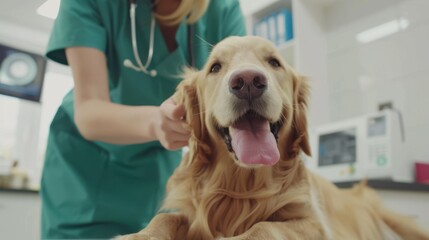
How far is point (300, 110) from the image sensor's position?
1.69 ft

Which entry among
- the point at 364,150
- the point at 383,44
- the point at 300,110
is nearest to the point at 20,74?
the point at 300,110

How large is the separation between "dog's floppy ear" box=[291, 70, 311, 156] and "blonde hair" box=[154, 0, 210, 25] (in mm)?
166

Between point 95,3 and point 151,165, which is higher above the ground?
point 95,3

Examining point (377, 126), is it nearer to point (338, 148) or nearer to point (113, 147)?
point (338, 148)

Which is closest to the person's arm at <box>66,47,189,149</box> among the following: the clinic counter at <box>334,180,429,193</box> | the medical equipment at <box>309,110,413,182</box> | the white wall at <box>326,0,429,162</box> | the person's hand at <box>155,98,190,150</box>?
the person's hand at <box>155,98,190,150</box>

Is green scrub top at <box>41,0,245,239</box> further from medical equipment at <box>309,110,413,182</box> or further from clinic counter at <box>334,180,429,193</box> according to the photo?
medical equipment at <box>309,110,413,182</box>

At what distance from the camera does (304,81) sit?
0.51 m

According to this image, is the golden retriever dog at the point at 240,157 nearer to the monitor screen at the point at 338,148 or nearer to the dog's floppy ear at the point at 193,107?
the dog's floppy ear at the point at 193,107

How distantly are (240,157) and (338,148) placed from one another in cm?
131

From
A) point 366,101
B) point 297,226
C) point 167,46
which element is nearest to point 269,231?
point 297,226

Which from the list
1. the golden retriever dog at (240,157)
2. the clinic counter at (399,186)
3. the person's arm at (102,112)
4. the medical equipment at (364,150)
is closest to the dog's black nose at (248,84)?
the golden retriever dog at (240,157)

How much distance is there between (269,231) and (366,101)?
1.02m

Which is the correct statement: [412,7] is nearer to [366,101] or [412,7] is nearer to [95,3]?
[95,3]

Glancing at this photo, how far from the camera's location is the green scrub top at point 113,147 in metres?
0.61
